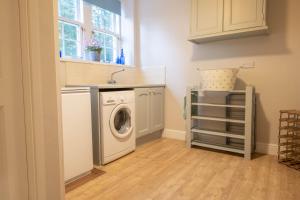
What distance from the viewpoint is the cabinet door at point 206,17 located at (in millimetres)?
2486

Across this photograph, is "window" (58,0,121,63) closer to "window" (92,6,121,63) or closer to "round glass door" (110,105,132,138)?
"window" (92,6,121,63)

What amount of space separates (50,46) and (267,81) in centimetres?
257

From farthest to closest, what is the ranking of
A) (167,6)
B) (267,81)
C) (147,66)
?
(147,66), (167,6), (267,81)

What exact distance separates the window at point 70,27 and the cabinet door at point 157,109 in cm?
124

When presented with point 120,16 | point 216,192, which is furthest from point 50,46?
point 120,16

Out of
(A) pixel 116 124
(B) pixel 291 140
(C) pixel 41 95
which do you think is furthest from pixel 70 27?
(B) pixel 291 140

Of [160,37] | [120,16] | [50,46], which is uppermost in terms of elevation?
[120,16]

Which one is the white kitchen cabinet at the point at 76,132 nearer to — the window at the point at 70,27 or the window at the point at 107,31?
the window at the point at 70,27

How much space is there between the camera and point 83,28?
2.94 meters

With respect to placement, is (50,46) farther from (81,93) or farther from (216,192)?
(216,192)

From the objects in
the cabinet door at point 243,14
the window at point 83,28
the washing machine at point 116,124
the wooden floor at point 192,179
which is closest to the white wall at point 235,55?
the cabinet door at point 243,14

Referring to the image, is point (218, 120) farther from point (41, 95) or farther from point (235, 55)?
point (41, 95)

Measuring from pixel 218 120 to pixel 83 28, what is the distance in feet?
7.38

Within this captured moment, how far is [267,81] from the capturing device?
2553mm
